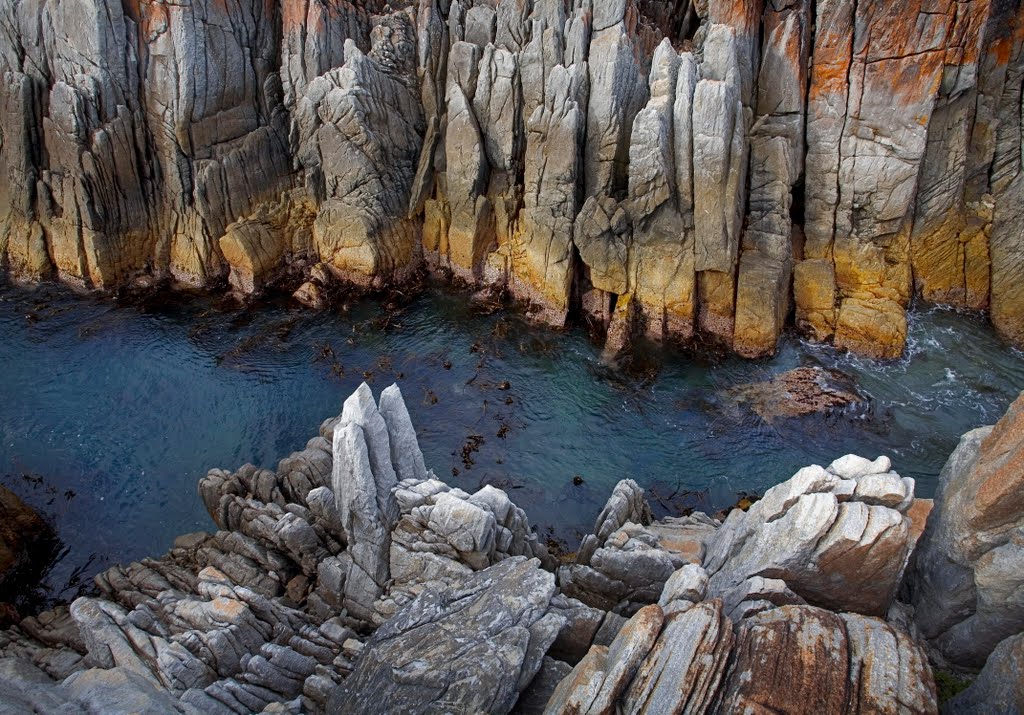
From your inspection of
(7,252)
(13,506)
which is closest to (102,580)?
(13,506)

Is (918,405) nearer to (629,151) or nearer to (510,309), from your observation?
(629,151)

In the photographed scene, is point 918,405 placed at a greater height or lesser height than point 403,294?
lesser

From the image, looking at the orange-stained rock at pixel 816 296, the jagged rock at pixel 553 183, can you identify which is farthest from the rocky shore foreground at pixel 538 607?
the jagged rock at pixel 553 183

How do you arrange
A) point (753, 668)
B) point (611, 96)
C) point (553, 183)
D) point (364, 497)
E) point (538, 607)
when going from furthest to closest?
point (553, 183) < point (611, 96) < point (364, 497) < point (538, 607) < point (753, 668)

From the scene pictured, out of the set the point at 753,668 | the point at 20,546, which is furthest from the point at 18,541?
the point at 753,668

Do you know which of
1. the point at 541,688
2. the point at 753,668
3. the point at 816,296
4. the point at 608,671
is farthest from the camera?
the point at 816,296

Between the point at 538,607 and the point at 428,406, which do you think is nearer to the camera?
the point at 538,607

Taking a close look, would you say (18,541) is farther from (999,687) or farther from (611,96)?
(611,96)

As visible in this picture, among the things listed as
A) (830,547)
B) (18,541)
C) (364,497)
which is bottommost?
(18,541)
